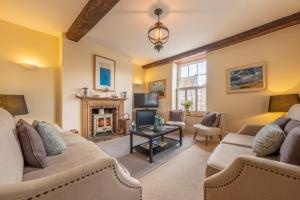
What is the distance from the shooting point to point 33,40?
11.1 ft

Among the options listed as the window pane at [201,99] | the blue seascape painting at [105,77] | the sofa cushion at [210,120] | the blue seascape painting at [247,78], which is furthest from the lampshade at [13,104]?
the blue seascape painting at [247,78]

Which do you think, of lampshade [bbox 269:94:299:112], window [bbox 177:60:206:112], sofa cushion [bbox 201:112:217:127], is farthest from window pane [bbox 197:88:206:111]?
lampshade [bbox 269:94:299:112]

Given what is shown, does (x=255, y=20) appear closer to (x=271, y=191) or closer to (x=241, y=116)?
(x=241, y=116)

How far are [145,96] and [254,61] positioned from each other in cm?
340

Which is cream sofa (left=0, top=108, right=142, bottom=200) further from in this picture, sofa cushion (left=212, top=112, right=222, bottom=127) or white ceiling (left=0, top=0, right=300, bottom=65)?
sofa cushion (left=212, top=112, right=222, bottom=127)

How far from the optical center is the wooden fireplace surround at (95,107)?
387 cm

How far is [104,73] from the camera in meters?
4.42

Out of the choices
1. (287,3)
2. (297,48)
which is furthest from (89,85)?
(297,48)

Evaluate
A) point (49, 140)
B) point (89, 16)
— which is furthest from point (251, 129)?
point (89, 16)

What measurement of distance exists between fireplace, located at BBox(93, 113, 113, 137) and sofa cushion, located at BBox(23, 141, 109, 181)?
2329 millimetres

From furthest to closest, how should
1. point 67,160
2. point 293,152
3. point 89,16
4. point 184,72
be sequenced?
1. point 184,72
2. point 89,16
3. point 67,160
4. point 293,152

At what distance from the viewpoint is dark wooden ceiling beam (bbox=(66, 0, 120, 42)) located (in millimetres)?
2374

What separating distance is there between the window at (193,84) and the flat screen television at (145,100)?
976mm

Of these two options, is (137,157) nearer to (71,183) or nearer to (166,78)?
(71,183)
